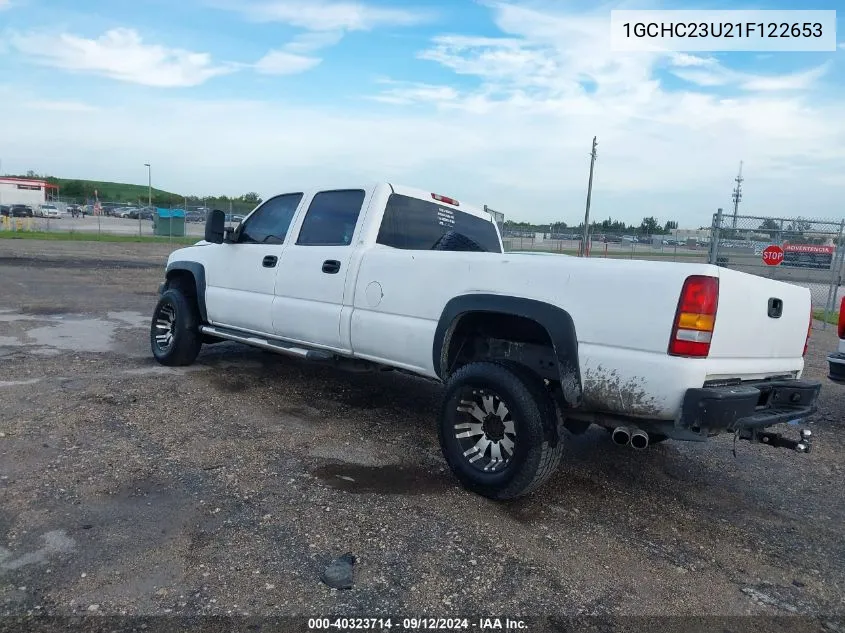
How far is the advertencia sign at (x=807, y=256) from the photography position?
14109mm

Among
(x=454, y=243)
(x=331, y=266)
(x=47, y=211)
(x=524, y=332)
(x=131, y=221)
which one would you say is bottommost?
(x=524, y=332)

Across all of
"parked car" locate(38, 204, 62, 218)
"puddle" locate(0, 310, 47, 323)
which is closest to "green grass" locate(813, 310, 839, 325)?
"puddle" locate(0, 310, 47, 323)

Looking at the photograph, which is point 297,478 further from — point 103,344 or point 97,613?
point 103,344

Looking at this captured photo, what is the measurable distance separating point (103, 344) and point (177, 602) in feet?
19.2

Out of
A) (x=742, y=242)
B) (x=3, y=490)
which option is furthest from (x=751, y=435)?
(x=742, y=242)

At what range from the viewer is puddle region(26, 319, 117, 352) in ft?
25.1

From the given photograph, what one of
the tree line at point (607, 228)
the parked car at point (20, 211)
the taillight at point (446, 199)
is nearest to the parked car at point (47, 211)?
the parked car at point (20, 211)

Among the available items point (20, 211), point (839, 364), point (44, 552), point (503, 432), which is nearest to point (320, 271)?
point (503, 432)

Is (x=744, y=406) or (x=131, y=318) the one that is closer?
(x=744, y=406)

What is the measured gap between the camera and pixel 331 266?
17.1 feet

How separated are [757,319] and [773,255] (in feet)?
35.0

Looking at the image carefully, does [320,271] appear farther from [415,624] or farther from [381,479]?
[415,624]

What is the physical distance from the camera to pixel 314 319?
5.29 metres

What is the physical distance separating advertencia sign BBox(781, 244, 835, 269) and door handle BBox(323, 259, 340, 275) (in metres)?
12.0
